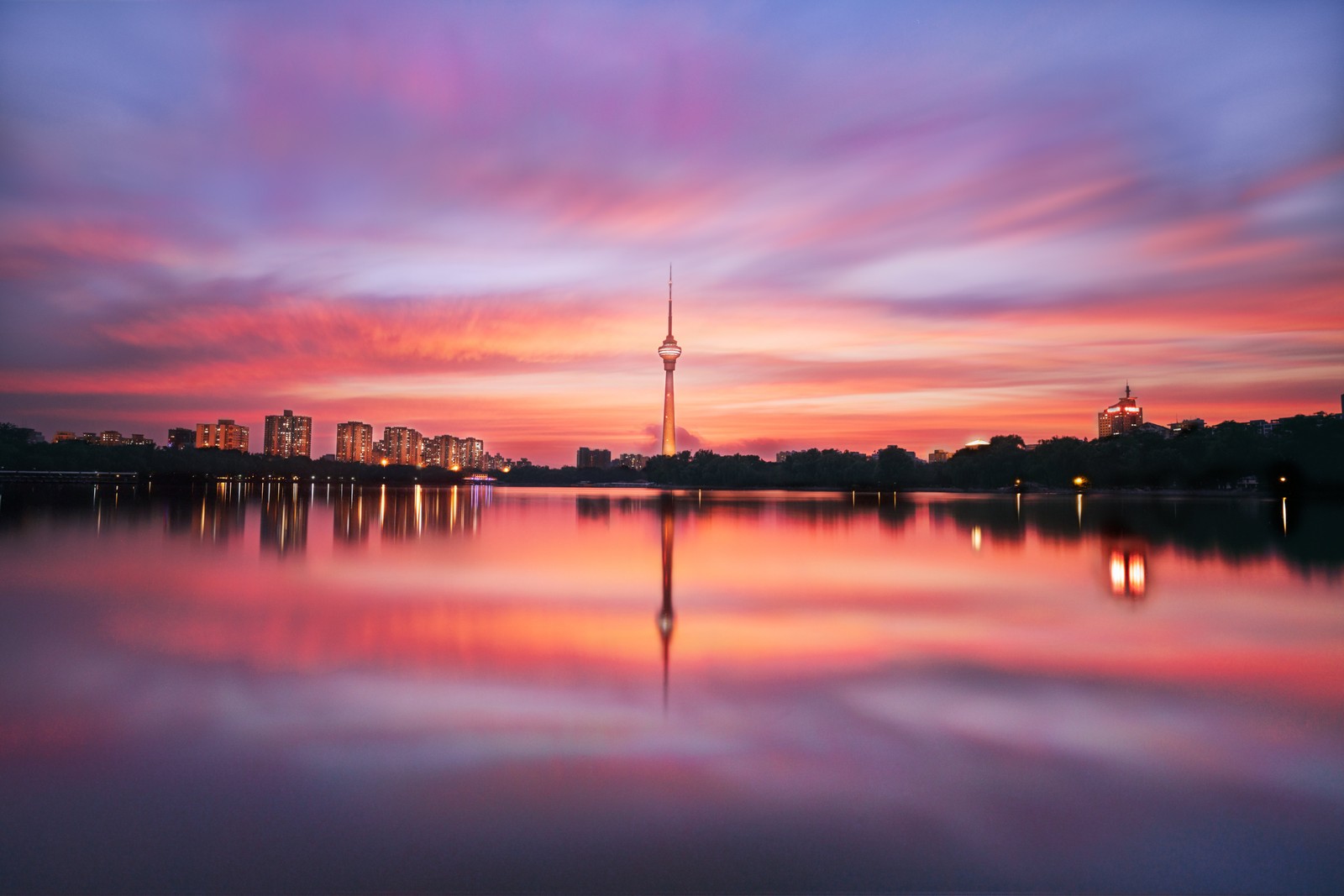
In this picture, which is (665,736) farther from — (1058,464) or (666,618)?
(1058,464)

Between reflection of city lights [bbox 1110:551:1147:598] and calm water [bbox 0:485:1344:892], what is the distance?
25 cm

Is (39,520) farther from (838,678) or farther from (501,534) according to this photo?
(838,678)

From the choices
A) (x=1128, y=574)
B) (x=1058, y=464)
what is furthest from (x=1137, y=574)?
(x=1058, y=464)

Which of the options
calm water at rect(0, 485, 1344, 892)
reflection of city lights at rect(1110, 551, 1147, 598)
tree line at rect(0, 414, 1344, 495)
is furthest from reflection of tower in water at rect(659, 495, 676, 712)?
tree line at rect(0, 414, 1344, 495)

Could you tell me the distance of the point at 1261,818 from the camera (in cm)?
627

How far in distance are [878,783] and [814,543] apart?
83.4 feet

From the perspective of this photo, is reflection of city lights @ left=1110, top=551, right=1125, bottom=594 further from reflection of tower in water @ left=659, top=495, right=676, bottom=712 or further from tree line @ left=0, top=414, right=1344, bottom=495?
A: tree line @ left=0, top=414, right=1344, bottom=495

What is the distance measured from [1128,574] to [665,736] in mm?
17900

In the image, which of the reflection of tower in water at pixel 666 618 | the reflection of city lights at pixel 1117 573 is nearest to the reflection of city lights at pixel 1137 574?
the reflection of city lights at pixel 1117 573

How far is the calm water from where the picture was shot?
5.49m

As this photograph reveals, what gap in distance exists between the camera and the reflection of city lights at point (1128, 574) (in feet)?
60.6

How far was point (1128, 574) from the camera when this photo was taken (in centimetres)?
2134

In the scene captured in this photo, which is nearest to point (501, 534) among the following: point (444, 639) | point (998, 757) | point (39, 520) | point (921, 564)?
point (921, 564)

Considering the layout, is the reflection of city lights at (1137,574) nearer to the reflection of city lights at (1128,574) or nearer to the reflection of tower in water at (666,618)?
the reflection of city lights at (1128,574)
